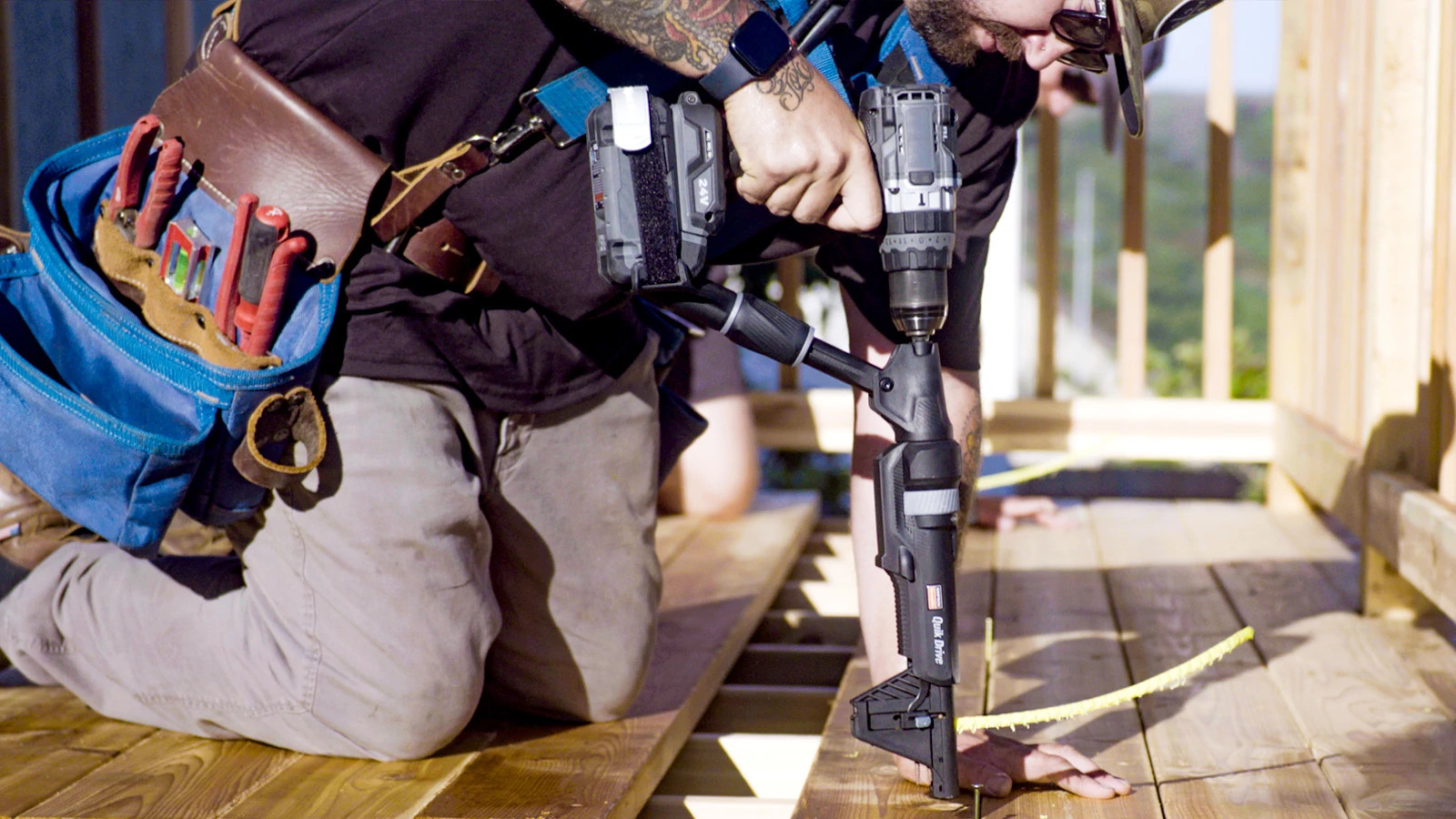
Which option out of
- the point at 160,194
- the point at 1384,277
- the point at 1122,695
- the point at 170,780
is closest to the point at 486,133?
the point at 160,194

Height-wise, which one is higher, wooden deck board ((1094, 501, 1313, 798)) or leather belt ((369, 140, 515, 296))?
leather belt ((369, 140, 515, 296))

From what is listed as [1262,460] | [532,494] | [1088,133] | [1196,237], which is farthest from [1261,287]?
[532,494]

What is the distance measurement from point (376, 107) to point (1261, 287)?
3730cm

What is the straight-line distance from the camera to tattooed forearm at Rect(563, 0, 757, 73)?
133cm

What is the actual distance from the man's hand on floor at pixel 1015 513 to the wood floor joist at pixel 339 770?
1378 mm

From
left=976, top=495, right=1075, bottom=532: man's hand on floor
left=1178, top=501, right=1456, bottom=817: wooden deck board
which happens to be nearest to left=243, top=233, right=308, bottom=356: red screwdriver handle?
left=1178, top=501, right=1456, bottom=817: wooden deck board

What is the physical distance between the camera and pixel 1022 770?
4.89 feet

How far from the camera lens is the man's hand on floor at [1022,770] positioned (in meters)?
1.47

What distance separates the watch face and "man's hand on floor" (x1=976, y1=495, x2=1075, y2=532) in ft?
6.90

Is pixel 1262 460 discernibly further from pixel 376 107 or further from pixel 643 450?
pixel 376 107

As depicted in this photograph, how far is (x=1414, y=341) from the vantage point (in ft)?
7.49

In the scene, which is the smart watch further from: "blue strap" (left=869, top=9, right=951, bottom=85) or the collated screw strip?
the collated screw strip

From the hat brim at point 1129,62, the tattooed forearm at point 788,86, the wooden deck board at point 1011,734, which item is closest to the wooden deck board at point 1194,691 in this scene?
the wooden deck board at point 1011,734

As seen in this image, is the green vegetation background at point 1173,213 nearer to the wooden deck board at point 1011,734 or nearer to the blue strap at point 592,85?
the wooden deck board at point 1011,734
